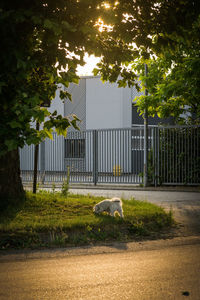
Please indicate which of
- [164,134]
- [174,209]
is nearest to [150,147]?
[164,134]

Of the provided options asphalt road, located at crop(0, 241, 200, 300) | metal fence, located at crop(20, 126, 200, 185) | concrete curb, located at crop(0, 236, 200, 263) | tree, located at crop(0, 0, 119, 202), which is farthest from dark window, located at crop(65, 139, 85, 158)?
asphalt road, located at crop(0, 241, 200, 300)

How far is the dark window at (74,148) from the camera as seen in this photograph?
779 inches

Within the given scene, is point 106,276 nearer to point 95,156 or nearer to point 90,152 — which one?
point 95,156

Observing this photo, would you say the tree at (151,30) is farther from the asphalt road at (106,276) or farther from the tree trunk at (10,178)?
the asphalt road at (106,276)

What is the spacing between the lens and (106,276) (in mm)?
4598

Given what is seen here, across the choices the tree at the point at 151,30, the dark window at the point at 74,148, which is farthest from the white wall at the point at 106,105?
the tree at the point at 151,30

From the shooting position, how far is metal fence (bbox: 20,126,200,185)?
55.4 feet

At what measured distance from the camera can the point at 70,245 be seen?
630cm

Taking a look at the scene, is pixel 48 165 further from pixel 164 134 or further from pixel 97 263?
pixel 97 263

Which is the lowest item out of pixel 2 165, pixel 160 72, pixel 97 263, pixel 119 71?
pixel 97 263

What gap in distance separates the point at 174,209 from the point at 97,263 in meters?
5.03

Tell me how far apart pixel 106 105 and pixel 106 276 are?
27.1m

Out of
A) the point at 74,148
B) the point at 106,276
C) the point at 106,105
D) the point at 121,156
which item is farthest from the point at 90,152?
the point at 106,276

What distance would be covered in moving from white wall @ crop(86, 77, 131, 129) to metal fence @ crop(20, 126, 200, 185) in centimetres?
1032
